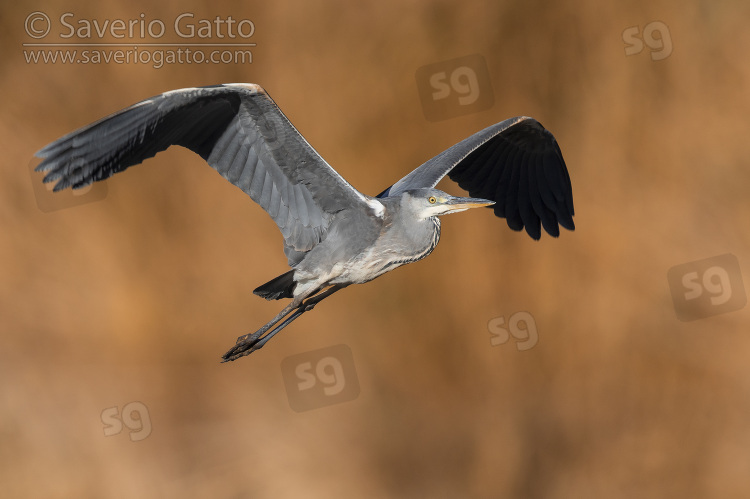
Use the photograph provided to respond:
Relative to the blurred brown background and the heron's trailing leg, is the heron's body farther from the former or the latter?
the blurred brown background

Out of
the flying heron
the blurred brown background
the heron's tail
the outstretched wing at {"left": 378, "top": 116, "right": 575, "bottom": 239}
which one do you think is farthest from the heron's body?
the blurred brown background

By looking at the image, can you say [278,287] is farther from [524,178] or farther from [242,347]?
[524,178]

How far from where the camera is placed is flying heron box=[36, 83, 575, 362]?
359 centimetres

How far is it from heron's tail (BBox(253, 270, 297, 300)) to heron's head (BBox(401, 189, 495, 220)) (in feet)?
2.24

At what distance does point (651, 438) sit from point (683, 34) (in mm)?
3909

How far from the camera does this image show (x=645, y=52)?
861cm

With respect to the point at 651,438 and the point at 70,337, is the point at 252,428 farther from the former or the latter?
the point at 651,438

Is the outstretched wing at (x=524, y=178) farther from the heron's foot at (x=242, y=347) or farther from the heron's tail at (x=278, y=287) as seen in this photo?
the heron's foot at (x=242, y=347)

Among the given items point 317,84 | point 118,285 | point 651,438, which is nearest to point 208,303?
point 118,285

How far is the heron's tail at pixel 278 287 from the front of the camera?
4336 mm

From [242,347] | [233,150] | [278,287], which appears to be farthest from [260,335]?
[233,150]

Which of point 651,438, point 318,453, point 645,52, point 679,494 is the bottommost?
point 679,494

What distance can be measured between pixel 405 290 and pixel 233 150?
4660mm

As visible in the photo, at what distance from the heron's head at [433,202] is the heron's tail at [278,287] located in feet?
2.24
